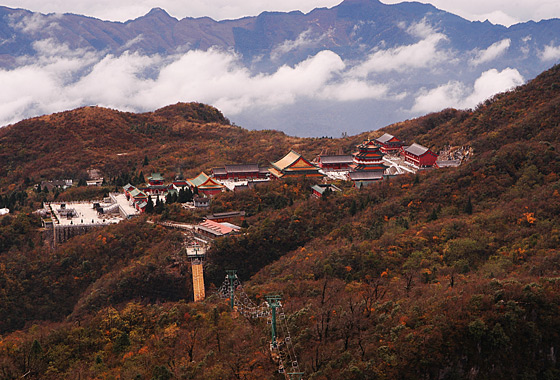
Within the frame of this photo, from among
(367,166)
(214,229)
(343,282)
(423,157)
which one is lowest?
(343,282)

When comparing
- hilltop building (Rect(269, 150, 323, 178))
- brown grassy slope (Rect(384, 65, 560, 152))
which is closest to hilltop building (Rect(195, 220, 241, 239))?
hilltop building (Rect(269, 150, 323, 178))

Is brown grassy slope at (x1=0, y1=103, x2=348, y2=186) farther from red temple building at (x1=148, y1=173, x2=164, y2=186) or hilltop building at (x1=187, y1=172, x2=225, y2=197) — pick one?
hilltop building at (x1=187, y1=172, x2=225, y2=197)

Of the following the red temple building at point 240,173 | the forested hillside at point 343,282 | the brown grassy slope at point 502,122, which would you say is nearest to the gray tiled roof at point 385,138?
the brown grassy slope at point 502,122

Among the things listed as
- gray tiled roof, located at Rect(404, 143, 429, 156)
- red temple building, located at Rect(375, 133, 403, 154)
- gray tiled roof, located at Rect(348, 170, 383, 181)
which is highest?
red temple building, located at Rect(375, 133, 403, 154)

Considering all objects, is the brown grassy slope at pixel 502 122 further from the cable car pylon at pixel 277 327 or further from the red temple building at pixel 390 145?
the cable car pylon at pixel 277 327

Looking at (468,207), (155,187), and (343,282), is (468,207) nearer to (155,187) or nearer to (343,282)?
(343,282)

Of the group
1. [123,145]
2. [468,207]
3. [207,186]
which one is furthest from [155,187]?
[123,145]
